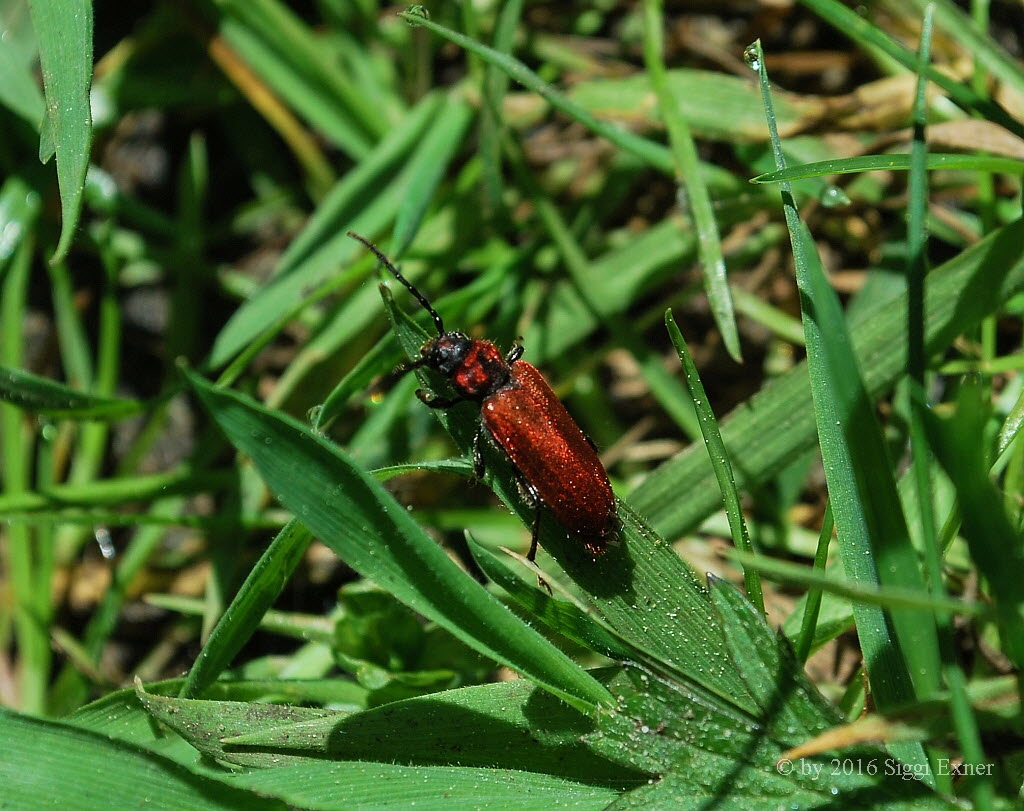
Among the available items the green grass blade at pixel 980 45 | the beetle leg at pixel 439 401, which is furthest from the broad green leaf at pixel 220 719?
the green grass blade at pixel 980 45

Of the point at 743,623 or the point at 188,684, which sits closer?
the point at 743,623

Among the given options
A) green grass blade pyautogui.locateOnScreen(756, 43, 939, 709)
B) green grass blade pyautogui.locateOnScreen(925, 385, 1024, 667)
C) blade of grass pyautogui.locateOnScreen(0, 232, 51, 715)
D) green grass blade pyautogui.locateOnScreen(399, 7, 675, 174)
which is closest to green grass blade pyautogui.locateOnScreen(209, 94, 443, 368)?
green grass blade pyautogui.locateOnScreen(399, 7, 675, 174)

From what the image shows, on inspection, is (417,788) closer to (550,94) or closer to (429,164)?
(550,94)

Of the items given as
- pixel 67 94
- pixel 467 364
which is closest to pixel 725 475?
pixel 467 364

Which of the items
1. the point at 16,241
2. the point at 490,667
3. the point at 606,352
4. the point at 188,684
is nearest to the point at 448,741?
the point at 490,667

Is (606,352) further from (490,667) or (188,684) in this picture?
(188,684)
